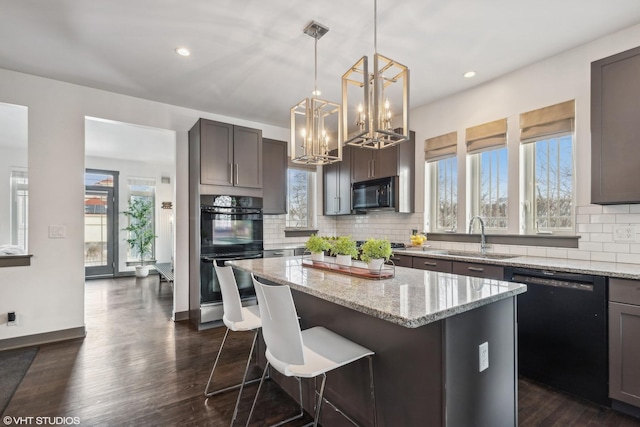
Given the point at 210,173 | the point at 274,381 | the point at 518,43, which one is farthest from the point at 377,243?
the point at 210,173

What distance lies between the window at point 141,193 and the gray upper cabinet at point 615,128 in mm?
7704

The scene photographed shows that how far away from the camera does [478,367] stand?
4.58 ft

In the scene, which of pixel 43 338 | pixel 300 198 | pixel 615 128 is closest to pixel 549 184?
→ pixel 615 128

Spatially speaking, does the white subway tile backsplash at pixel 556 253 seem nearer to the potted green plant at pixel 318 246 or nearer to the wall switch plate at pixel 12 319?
the potted green plant at pixel 318 246

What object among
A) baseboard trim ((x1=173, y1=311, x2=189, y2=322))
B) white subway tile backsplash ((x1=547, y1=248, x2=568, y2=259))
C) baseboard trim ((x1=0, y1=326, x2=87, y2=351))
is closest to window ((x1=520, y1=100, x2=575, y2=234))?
white subway tile backsplash ((x1=547, y1=248, x2=568, y2=259))

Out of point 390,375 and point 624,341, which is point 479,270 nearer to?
point 624,341

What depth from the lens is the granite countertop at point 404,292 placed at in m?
1.19

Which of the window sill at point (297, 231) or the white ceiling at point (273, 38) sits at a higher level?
the white ceiling at point (273, 38)

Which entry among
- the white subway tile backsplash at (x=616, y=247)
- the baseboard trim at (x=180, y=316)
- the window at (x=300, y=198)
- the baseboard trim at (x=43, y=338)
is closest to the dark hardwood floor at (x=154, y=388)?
the baseboard trim at (x=43, y=338)

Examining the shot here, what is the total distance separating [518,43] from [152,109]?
3.93 metres

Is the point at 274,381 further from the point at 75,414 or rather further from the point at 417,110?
the point at 417,110

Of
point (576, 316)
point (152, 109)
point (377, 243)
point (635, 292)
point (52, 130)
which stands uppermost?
point (152, 109)

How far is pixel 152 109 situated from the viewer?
3838 mm

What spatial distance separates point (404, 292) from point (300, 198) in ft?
12.6
